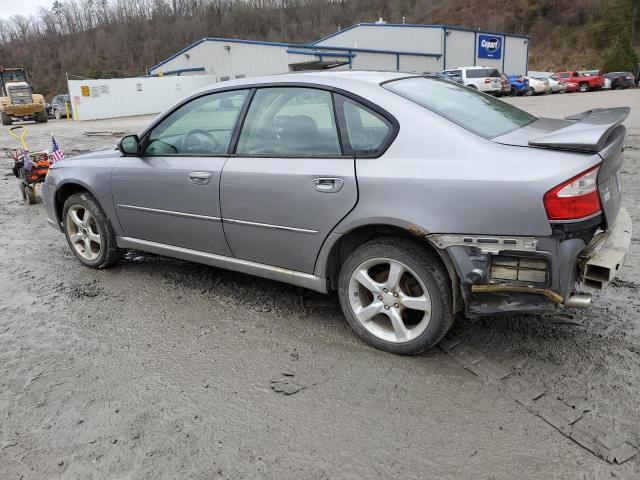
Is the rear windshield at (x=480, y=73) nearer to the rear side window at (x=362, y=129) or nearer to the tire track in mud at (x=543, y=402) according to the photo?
the rear side window at (x=362, y=129)

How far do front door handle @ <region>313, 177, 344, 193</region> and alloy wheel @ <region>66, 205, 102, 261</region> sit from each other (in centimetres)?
245

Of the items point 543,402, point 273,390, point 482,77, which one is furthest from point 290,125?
point 482,77

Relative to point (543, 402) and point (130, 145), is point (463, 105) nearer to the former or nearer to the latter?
point (543, 402)

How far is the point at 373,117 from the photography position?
3.24m

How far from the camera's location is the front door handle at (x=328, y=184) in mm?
3201

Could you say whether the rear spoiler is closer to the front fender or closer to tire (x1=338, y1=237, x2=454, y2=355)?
tire (x1=338, y1=237, x2=454, y2=355)

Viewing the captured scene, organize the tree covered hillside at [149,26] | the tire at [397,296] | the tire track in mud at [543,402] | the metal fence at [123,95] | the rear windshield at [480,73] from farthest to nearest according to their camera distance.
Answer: the tree covered hillside at [149,26] → the metal fence at [123,95] → the rear windshield at [480,73] → the tire at [397,296] → the tire track in mud at [543,402]

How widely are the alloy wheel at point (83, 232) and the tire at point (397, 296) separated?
2.61 metres

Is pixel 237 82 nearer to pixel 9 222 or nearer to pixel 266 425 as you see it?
pixel 266 425

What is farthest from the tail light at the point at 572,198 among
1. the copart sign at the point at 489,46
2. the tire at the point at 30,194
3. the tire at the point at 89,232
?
the copart sign at the point at 489,46

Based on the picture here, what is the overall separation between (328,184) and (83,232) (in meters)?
Answer: 2.80

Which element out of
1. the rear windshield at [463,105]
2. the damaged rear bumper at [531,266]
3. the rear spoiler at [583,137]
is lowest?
the damaged rear bumper at [531,266]

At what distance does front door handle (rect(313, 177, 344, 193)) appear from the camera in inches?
126

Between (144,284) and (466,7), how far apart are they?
9531cm
